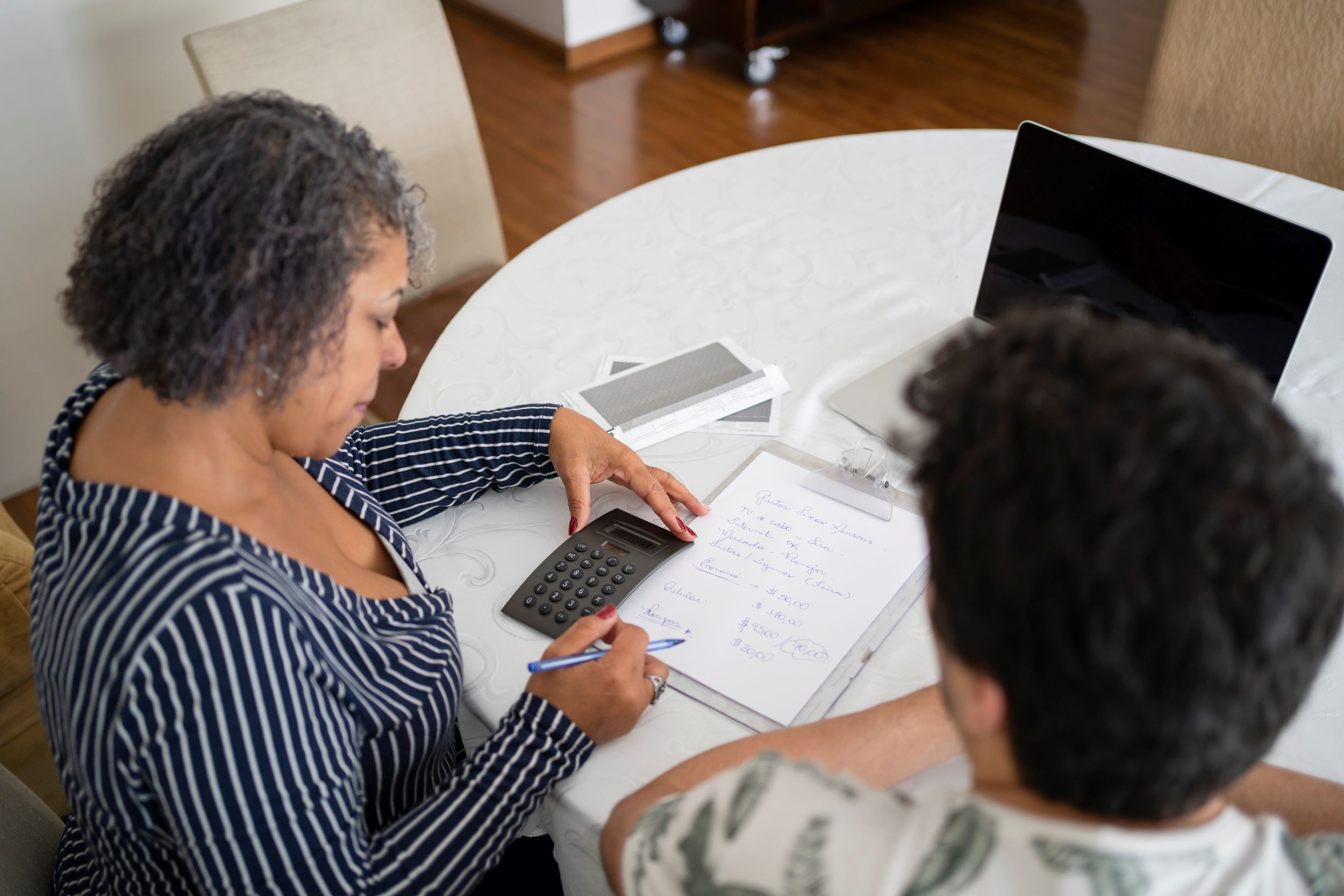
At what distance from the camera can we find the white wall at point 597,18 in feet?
12.2

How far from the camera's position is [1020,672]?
524 mm

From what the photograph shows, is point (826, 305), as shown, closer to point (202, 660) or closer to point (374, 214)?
point (374, 214)

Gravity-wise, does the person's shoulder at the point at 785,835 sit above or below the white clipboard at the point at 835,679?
above

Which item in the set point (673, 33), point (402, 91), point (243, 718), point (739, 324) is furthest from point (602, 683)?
point (673, 33)

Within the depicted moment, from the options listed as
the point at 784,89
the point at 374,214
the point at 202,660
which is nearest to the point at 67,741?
the point at 202,660

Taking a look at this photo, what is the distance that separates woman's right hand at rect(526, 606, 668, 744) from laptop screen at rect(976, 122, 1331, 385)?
2.32 feet

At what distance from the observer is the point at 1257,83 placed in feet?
6.30

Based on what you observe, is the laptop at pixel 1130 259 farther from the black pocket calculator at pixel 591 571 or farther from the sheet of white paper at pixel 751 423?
the black pocket calculator at pixel 591 571

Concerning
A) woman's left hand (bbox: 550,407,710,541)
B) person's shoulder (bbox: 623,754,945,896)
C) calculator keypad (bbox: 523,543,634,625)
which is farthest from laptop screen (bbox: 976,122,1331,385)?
person's shoulder (bbox: 623,754,945,896)

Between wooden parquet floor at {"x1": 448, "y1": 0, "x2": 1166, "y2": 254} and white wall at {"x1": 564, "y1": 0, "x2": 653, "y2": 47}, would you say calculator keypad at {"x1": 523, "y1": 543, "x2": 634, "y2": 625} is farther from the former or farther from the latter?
white wall at {"x1": 564, "y1": 0, "x2": 653, "y2": 47}

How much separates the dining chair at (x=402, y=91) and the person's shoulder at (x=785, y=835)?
1.24 m

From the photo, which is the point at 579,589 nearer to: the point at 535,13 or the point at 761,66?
the point at 761,66

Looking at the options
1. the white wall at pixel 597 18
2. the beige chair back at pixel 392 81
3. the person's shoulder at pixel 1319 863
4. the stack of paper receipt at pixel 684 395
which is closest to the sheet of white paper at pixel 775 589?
the stack of paper receipt at pixel 684 395

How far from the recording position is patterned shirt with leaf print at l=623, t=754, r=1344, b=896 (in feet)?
1.77
